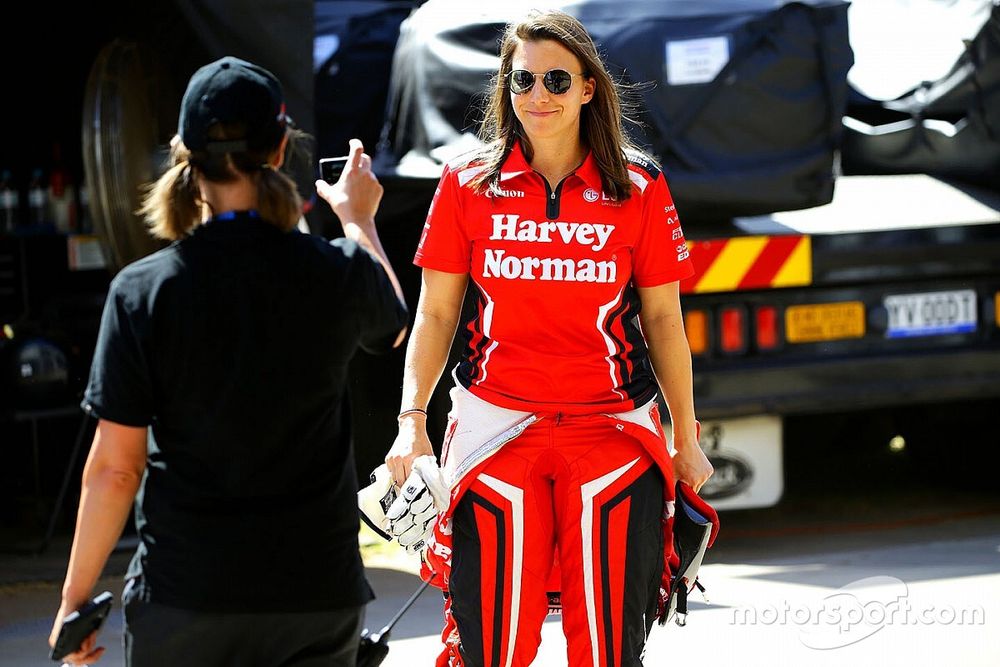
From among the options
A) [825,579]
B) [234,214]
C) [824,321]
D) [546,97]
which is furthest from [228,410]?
[824,321]

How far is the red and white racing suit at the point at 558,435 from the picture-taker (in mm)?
3002

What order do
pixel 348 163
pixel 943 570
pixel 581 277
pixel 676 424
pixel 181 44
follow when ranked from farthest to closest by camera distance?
pixel 181 44 < pixel 943 570 < pixel 676 424 < pixel 581 277 < pixel 348 163

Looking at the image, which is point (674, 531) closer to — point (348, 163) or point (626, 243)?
point (626, 243)

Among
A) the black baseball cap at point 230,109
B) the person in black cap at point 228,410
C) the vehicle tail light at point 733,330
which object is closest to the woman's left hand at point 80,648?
the person in black cap at point 228,410

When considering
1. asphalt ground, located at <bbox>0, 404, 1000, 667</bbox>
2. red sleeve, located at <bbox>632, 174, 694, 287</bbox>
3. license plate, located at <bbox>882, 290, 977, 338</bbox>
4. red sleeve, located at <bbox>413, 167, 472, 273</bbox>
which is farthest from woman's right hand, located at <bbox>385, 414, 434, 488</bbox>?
license plate, located at <bbox>882, 290, 977, 338</bbox>

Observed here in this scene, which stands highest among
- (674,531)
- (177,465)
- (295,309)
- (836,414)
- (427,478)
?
(295,309)

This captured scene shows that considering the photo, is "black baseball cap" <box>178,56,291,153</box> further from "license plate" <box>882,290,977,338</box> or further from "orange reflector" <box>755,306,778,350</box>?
"license plate" <box>882,290,977,338</box>

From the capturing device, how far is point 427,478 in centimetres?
303

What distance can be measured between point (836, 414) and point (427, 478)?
4.40m

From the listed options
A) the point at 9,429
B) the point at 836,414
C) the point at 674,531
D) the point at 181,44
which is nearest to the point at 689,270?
the point at 674,531

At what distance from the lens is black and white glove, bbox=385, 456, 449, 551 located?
3027 millimetres

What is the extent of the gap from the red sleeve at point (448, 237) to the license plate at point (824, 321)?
249cm

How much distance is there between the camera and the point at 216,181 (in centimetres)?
229

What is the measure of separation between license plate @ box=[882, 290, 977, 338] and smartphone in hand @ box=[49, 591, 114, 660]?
379 centimetres
